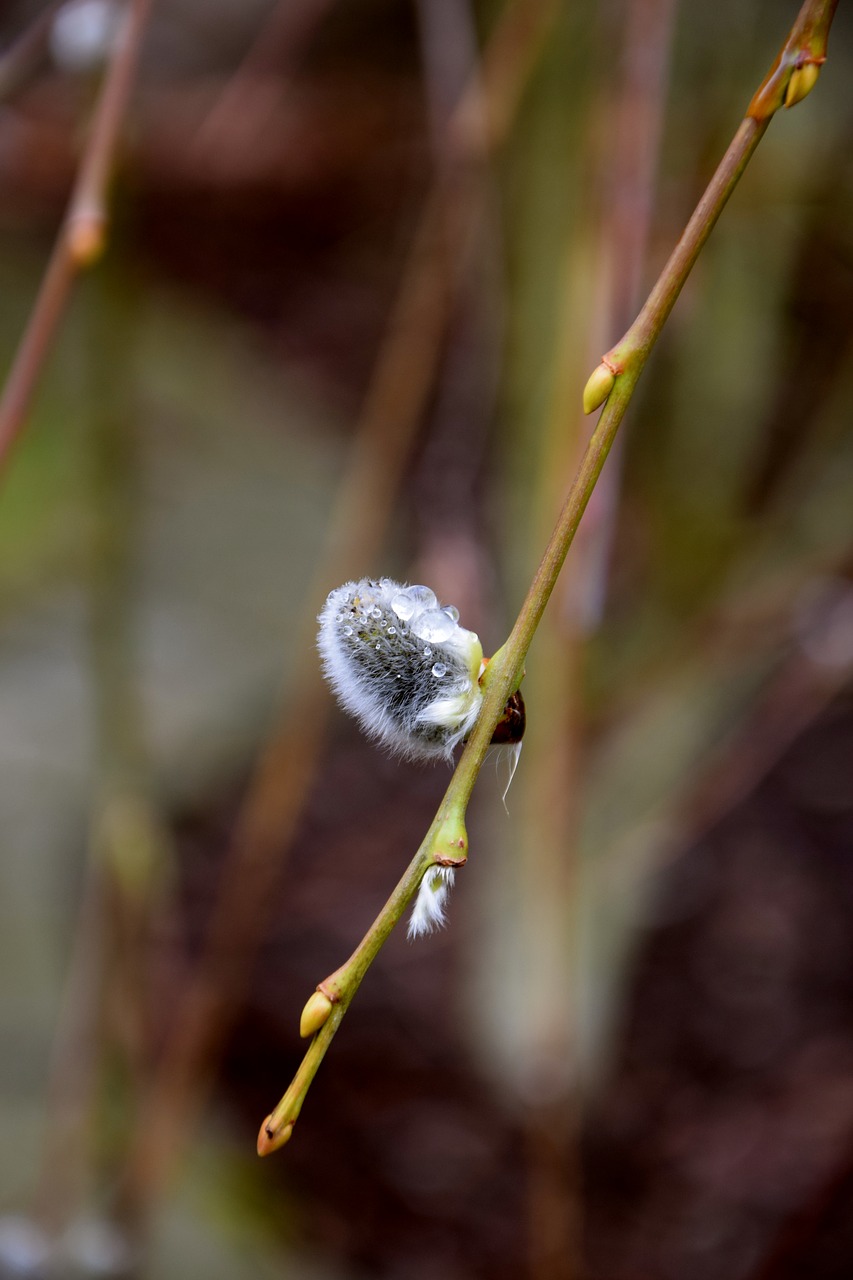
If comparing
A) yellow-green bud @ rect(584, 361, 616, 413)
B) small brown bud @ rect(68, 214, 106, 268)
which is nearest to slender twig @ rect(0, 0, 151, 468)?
small brown bud @ rect(68, 214, 106, 268)

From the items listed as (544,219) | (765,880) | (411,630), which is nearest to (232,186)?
(544,219)

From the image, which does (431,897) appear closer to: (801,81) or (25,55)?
(801,81)

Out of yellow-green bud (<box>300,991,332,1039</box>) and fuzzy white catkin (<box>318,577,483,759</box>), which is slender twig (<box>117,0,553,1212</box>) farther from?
yellow-green bud (<box>300,991,332,1039</box>)

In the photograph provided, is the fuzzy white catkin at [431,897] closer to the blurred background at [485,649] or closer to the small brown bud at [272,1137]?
the small brown bud at [272,1137]

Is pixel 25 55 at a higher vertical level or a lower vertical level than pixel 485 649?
higher

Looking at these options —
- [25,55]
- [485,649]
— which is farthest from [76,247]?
[485,649]
